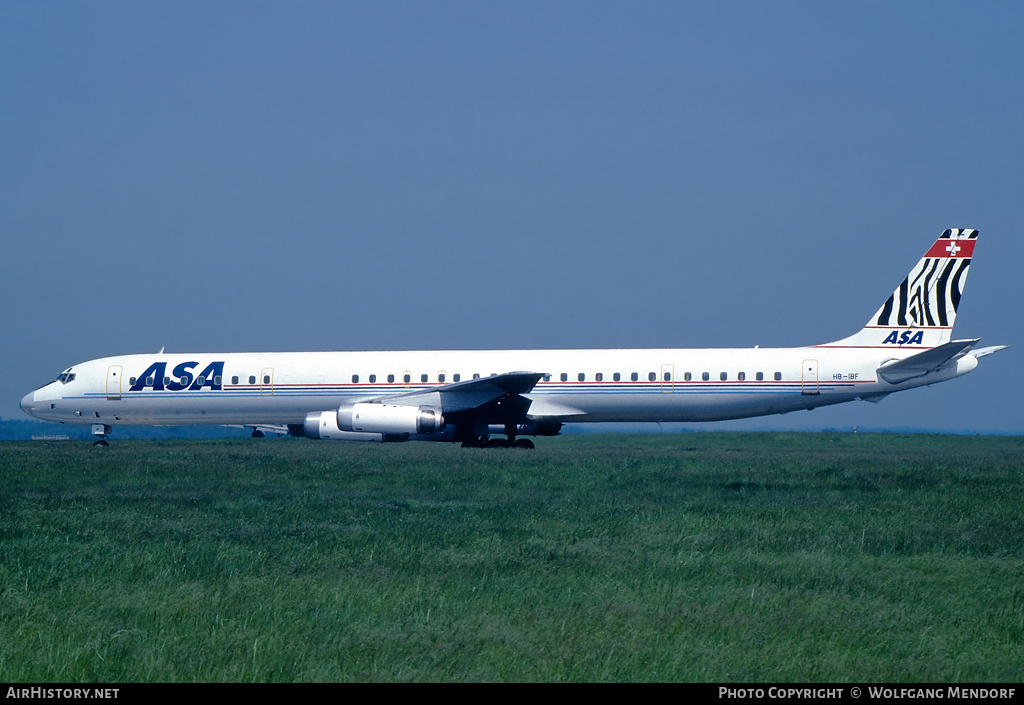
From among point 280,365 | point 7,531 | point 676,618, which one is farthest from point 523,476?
point 280,365

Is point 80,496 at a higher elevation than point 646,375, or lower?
lower

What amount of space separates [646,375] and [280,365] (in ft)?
38.9

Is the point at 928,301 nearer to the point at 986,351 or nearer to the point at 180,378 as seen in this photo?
the point at 986,351

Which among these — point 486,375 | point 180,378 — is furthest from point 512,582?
point 180,378

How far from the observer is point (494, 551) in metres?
10.8

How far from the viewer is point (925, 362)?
30.9 metres

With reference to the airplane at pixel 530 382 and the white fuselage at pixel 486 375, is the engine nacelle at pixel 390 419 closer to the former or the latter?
the airplane at pixel 530 382

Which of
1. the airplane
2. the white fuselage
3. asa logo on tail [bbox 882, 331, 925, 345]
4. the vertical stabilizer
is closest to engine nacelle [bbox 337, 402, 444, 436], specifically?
the airplane

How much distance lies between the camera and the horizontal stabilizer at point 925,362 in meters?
30.0

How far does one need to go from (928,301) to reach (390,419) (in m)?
17.1

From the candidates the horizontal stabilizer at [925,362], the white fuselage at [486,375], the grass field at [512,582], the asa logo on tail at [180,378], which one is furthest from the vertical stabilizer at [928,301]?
the asa logo on tail at [180,378]

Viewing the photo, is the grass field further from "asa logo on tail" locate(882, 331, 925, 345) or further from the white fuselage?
"asa logo on tail" locate(882, 331, 925, 345)

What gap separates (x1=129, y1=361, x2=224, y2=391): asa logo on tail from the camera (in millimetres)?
34125
